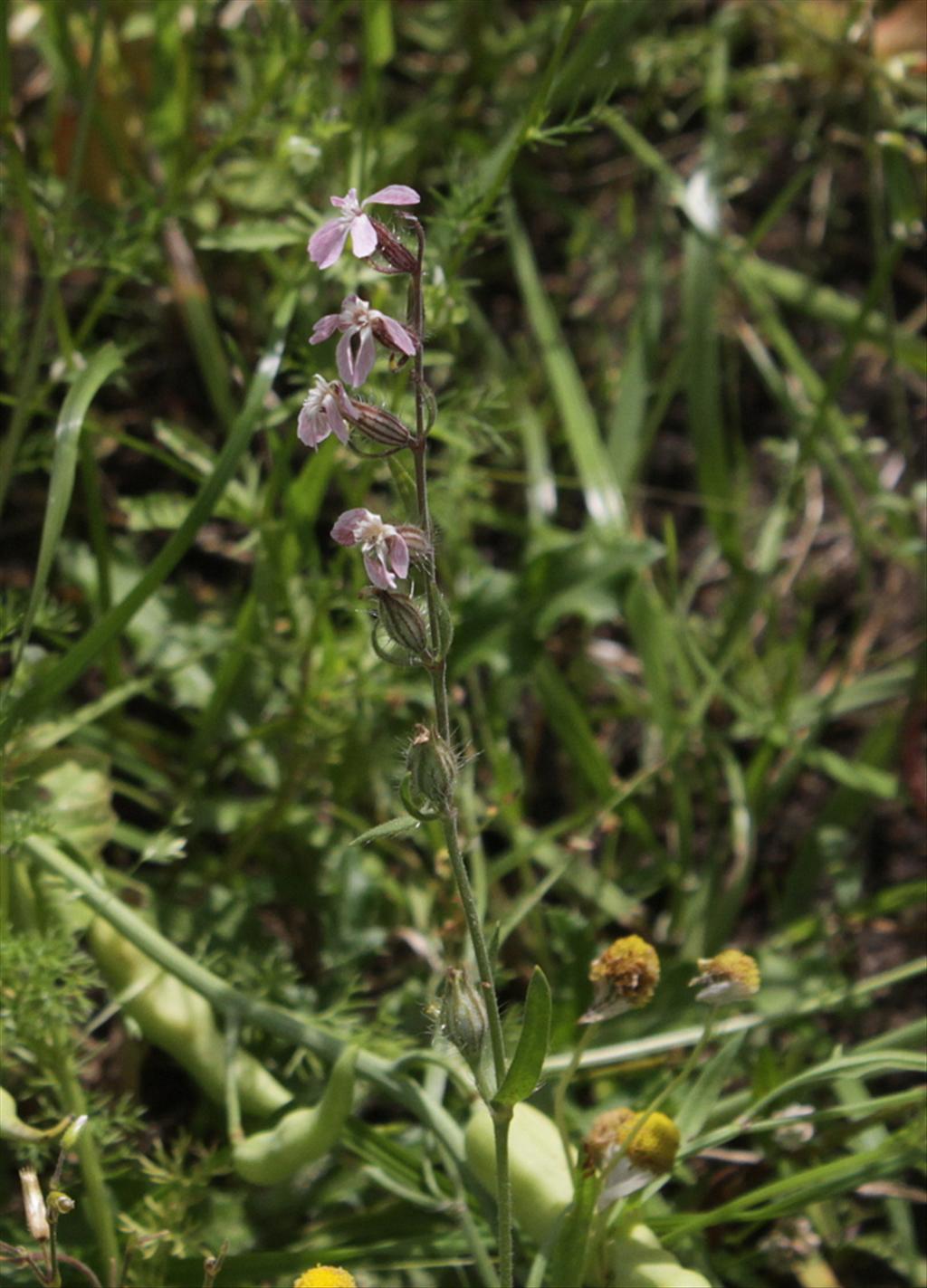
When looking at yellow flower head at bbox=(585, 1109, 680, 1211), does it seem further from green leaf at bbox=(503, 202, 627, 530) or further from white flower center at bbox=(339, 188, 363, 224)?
green leaf at bbox=(503, 202, 627, 530)

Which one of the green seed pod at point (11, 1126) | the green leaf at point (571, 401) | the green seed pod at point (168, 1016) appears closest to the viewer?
the green seed pod at point (11, 1126)

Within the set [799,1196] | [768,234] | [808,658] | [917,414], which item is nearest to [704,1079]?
[799,1196]

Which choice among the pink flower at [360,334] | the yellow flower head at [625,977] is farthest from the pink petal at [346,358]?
the yellow flower head at [625,977]

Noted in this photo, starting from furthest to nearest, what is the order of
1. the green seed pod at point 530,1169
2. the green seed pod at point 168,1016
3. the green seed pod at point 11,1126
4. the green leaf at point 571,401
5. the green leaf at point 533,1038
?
the green leaf at point 571,401
the green seed pod at point 168,1016
the green seed pod at point 530,1169
the green seed pod at point 11,1126
the green leaf at point 533,1038

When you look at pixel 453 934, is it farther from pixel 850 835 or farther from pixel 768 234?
pixel 768 234

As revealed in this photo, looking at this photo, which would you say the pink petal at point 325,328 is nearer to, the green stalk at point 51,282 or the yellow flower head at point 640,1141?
the green stalk at point 51,282

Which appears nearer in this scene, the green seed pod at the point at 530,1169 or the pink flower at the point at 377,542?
the pink flower at the point at 377,542
